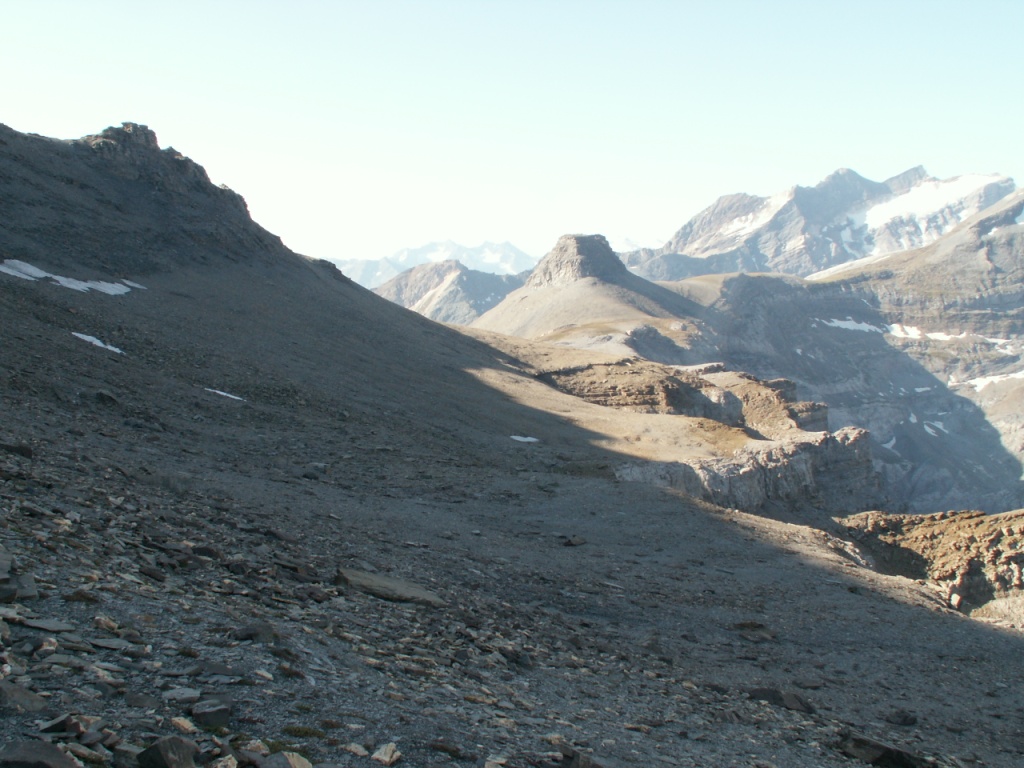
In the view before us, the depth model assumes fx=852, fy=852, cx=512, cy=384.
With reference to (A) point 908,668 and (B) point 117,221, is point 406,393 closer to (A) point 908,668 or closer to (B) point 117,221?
(B) point 117,221

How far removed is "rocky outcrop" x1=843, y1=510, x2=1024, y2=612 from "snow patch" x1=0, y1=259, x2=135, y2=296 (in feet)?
116

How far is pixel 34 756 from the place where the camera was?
506 centimetres

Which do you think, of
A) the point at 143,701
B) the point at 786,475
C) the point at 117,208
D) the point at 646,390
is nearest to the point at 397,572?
the point at 143,701

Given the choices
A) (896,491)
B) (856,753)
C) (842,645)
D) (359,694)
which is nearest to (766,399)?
(842,645)

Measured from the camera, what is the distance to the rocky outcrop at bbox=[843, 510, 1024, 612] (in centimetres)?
2773

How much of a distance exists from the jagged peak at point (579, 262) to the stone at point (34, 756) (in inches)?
6696

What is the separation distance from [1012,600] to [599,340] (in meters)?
87.9

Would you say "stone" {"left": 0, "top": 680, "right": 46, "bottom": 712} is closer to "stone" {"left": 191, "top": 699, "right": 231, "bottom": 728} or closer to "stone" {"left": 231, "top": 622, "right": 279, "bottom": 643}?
"stone" {"left": 191, "top": 699, "right": 231, "bottom": 728}

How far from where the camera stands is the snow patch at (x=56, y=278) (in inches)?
1468

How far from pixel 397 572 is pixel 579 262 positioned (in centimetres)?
16424

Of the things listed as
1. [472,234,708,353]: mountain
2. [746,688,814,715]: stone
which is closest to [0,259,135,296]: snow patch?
[746,688,814,715]: stone

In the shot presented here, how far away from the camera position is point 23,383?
807 inches

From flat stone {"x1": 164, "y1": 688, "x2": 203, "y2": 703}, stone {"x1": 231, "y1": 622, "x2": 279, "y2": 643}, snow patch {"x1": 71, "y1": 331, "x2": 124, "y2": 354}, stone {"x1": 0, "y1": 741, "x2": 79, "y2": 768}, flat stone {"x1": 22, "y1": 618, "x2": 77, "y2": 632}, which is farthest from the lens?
snow patch {"x1": 71, "y1": 331, "x2": 124, "y2": 354}

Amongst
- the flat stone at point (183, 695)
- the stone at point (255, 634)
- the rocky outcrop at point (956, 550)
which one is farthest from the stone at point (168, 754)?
the rocky outcrop at point (956, 550)
